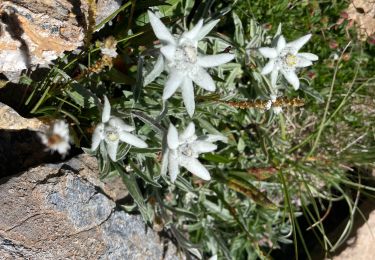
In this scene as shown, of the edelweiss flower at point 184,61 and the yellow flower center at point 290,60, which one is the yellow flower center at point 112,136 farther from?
the yellow flower center at point 290,60

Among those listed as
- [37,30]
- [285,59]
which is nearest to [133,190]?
[37,30]

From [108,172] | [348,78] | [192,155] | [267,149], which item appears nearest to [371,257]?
[267,149]

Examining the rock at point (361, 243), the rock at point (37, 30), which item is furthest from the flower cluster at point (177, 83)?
the rock at point (361, 243)

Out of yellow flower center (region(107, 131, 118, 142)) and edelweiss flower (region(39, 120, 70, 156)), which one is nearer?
yellow flower center (region(107, 131, 118, 142))

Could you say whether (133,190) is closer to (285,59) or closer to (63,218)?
(63,218)

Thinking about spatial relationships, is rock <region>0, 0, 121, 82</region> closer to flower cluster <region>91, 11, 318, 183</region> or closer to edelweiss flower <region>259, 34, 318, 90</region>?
flower cluster <region>91, 11, 318, 183</region>

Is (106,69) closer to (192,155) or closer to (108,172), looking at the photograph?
(108,172)

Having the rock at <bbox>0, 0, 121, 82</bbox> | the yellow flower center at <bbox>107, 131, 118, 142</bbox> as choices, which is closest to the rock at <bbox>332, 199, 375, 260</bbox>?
the yellow flower center at <bbox>107, 131, 118, 142</bbox>

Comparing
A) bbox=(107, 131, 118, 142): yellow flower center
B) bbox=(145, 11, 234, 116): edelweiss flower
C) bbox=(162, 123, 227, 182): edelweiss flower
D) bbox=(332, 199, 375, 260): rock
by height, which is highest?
bbox=(145, 11, 234, 116): edelweiss flower
